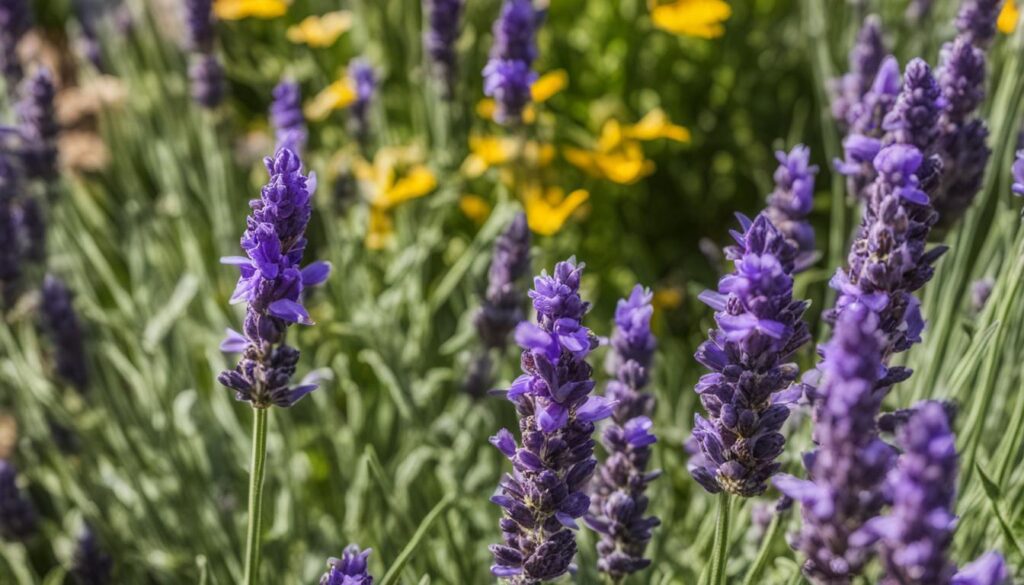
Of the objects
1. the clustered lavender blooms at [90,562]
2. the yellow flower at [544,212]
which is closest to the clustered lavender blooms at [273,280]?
the clustered lavender blooms at [90,562]

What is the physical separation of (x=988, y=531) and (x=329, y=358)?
5.63ft

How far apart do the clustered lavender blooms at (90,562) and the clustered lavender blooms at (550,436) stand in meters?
1.21

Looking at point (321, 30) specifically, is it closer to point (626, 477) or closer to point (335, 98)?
point (335, 98)

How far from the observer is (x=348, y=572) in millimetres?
1539

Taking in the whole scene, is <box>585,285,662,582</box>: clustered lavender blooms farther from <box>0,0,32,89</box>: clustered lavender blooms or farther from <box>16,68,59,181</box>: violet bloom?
<box>0,0,32,89</box>: clustered lavender blooms

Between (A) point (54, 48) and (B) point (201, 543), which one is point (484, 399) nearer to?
(B) point (201, 543)

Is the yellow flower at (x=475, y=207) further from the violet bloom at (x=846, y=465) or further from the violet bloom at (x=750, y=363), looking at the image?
the violet bloom at (x=846, y=465)

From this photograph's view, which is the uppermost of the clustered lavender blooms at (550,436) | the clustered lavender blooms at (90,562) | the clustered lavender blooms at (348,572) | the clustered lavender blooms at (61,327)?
the clustered lavender blooms at (550,436)

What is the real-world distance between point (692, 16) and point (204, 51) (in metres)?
1.47

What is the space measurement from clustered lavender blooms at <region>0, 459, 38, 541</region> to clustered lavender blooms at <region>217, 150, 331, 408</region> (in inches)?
46.7

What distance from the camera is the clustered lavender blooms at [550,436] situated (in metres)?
1.46

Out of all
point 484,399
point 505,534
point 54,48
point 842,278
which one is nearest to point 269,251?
point 505,534

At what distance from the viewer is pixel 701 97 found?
14.3 ft

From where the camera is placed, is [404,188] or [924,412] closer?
[924,412]
